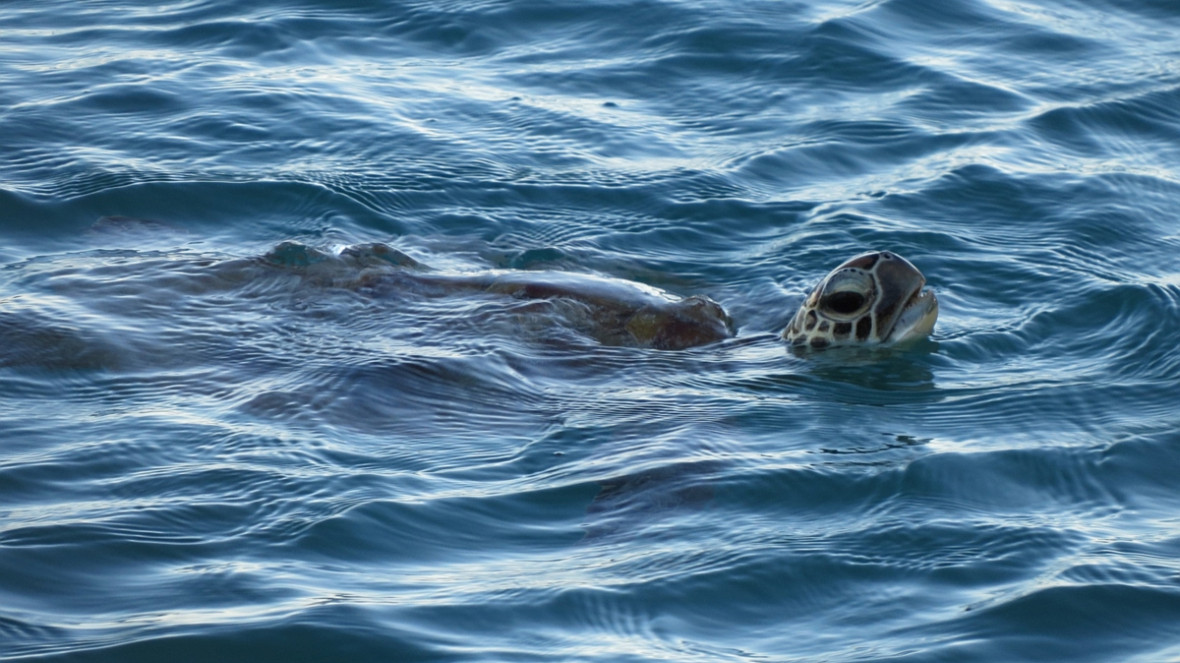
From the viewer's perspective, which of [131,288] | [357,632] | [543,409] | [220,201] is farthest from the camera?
[220,201]

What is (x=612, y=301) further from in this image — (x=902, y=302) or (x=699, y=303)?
(x=902, y=302)

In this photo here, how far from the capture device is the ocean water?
3672 mm

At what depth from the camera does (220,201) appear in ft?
23.8

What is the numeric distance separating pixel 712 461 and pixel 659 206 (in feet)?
9.64

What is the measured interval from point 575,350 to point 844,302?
1.10 metres

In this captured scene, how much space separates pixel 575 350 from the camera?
5.49m

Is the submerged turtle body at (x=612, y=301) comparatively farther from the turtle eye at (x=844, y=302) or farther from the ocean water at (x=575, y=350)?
the turtle eye at (x=844, y=302)

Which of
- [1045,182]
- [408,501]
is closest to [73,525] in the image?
[408,501]

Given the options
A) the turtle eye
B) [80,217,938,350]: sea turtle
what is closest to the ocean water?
[80,217,938,350]: sea turtle

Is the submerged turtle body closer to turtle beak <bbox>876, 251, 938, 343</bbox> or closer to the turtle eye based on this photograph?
the turtle eye

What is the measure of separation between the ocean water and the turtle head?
125mm

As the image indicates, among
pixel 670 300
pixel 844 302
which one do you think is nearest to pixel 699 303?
pixel 670 300

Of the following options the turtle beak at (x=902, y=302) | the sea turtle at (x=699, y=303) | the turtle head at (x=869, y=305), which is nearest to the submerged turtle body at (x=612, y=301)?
the sea turtle at (x=699, y=303)

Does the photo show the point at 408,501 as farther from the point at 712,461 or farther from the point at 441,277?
the point at 441,277
